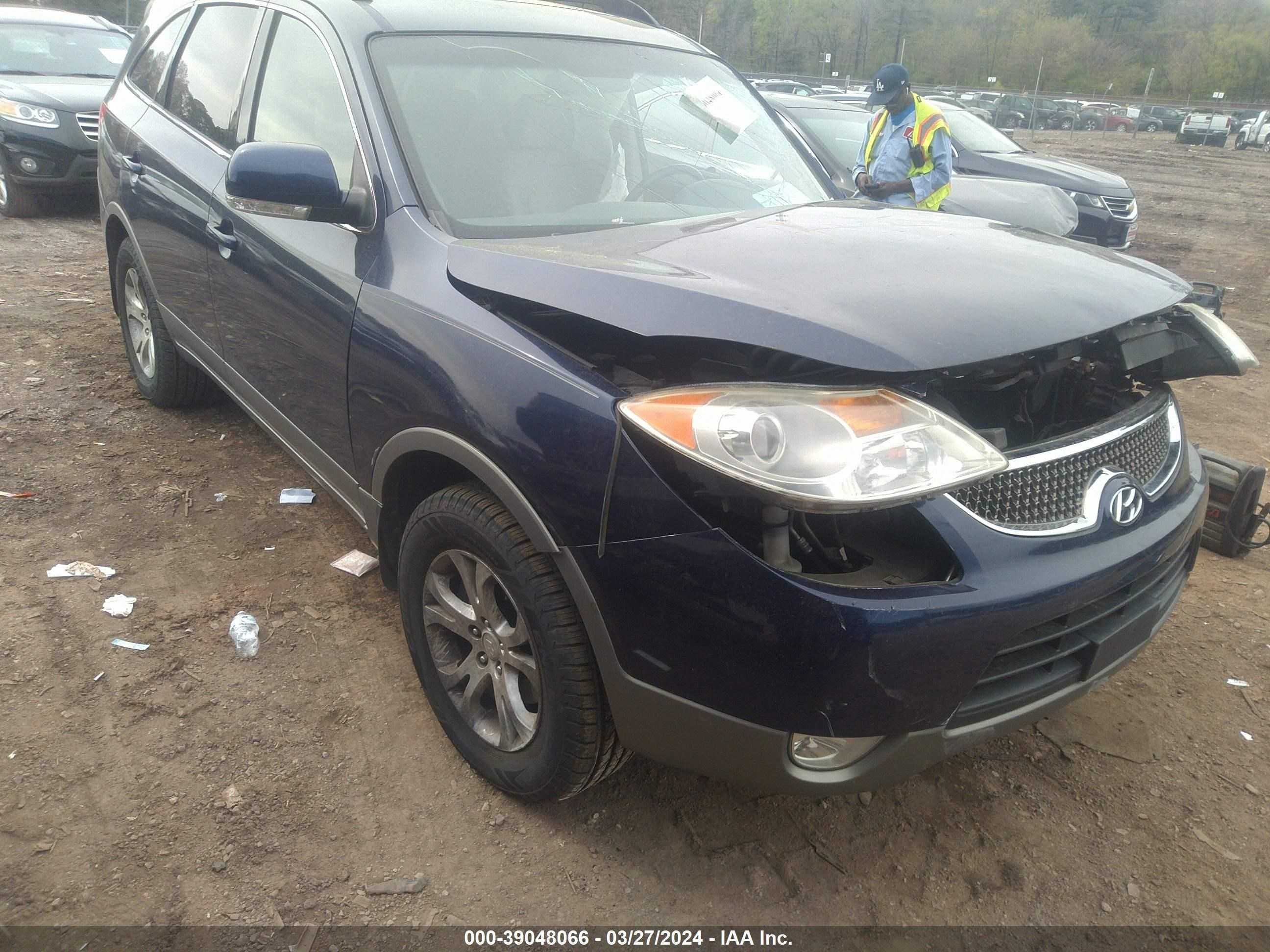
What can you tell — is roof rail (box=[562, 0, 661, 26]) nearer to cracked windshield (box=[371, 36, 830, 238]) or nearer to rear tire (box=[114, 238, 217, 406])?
cracked windshield (box=[371, 36, 830, 238])

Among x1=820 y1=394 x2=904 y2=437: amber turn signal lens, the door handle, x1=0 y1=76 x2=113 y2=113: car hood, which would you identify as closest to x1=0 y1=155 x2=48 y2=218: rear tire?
x1=0 y1=76 x2=113 y2=113: car hood

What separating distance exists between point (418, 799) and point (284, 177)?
161cm

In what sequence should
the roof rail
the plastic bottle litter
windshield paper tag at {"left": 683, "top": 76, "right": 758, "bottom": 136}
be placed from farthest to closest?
the roof rail
windshield paper tag at {"left": 683, "top": 76, "right": 758, "bottom": 136}
the plastic bottle litter

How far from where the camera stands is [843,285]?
1.85 metres

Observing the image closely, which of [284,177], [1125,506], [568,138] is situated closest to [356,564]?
[284,177]

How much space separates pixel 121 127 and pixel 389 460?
2858mm

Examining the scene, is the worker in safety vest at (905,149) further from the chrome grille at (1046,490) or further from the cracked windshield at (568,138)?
the chrome grille at (1046,490)

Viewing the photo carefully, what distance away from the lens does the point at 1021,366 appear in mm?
1961

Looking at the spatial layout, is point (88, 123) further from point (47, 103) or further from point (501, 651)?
point (501, 651)

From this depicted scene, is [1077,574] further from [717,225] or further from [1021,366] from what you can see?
[717,225]

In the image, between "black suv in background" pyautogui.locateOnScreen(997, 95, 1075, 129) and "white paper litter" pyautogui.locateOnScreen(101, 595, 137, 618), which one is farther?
"black suv in background" pyautogui.locateOnScreen(997, 95, 1075, 129)

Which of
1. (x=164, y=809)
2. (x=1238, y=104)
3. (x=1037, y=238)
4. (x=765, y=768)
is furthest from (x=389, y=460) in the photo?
(x=1238, y=104)

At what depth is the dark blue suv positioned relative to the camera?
5.48 feet

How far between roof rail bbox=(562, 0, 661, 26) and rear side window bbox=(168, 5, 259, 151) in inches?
48.9
